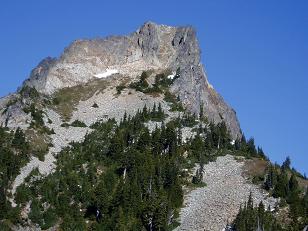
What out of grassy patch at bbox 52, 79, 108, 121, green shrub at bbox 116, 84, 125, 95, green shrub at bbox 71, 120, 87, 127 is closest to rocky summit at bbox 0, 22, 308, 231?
green shrub at bbox 71, 120, 87, 127

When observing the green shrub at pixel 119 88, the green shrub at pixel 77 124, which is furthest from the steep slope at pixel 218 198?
the green shrub at pixel 119 88

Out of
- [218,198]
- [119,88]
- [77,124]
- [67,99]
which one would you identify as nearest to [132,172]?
[218,198]

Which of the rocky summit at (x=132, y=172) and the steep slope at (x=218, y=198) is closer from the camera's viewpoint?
the steep slope at (x=218, y=198)

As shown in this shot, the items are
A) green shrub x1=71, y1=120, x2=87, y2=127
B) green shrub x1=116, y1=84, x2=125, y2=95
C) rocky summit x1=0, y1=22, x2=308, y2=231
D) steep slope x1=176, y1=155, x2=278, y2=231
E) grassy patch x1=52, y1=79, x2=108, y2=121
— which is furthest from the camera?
green shrub x1=116, y1=84, x2=125, y2=95

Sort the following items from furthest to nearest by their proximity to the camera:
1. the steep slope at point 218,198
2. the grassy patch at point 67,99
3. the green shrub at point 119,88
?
1. the green shrub at point 119,88
2. the grassy patch at point 67,99
3. the steep slope at point 218,198

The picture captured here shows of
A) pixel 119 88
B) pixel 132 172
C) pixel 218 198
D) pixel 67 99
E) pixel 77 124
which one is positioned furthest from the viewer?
pixel 119 88

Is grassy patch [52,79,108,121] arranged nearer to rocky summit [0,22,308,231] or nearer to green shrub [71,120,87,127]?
rocky summit [0,22,308,231]

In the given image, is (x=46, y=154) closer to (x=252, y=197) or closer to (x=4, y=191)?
(x=4, y=191)

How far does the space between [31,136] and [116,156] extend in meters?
20.7

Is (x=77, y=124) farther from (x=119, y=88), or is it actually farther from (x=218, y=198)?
(x=218, y=198)

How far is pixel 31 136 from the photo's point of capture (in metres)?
155

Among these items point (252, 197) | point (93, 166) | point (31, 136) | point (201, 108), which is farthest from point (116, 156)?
point (201, 108)

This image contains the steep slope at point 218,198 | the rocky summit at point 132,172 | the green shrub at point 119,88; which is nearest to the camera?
the steep slope at point 218,198

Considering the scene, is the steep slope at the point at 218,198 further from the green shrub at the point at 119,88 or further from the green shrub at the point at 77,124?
the green shrub at the point at 119,88
